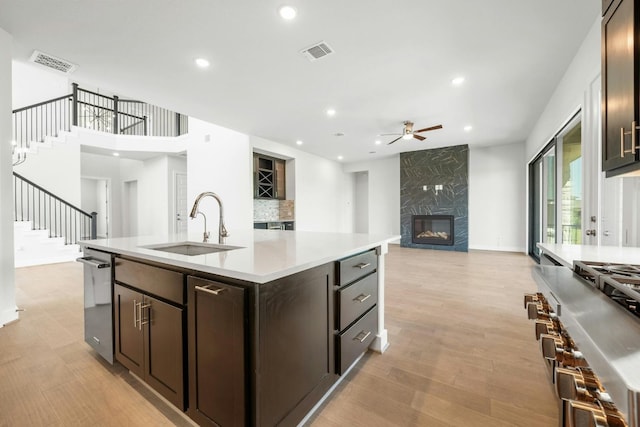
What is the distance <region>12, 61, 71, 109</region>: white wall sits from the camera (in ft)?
21.4

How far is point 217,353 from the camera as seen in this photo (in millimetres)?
1132

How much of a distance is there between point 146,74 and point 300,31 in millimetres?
2018

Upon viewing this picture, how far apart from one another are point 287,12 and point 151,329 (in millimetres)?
2465

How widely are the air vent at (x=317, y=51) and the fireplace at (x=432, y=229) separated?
18.3 ft

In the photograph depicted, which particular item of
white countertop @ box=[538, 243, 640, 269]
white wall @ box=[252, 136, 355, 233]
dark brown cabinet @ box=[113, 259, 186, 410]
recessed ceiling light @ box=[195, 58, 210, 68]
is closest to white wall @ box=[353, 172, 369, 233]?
white wall @ box=[252, 136, 355, 233]

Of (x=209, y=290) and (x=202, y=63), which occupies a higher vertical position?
(x=202, y=63)

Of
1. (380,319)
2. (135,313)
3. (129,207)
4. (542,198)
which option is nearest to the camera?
(135,313)

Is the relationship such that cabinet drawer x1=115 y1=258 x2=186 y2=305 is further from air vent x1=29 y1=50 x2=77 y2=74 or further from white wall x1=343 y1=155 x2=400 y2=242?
white wall x1=343 y1=155 x2=400 y2=242

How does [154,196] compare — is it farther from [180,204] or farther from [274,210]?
[274,210]

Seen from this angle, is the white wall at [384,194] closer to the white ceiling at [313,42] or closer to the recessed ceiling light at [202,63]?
the white ceiling at [313,42]

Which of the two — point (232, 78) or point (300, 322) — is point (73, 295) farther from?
point (300, 322)

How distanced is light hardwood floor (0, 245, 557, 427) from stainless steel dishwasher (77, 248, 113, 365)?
0.16 metres

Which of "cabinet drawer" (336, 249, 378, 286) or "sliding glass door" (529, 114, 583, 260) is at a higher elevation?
"sliding glass door" (529, 114, 583, 260)

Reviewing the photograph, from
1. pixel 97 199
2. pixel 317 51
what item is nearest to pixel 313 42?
pixel 317 51
